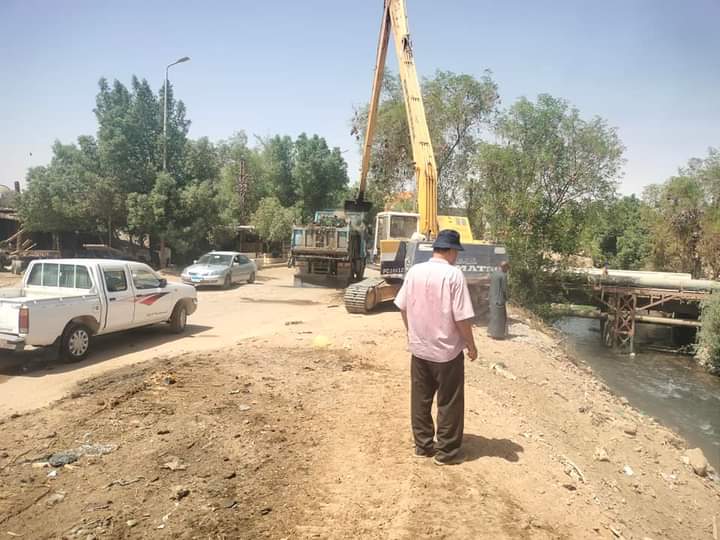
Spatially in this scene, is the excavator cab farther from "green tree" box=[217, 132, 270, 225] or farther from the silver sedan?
"green tree" box=[217, 132, 270, 225]

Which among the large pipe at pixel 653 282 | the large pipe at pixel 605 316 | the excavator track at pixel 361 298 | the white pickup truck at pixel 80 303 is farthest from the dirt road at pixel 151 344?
the large pipe at pixel 653 282

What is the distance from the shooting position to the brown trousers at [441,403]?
4262 mm

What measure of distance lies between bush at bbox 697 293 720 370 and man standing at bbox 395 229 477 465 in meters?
20.5

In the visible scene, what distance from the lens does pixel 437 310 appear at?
4.23 metres

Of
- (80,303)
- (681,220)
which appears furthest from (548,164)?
(80,303)

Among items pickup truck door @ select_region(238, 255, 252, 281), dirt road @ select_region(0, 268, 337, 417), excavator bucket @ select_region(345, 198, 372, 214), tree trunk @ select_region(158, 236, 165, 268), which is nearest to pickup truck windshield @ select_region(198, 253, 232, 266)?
pickup truck door @ select_region(238, 255, 252, 281)

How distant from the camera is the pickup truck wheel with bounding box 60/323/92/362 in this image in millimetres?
8250

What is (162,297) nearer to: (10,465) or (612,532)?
(10,465)

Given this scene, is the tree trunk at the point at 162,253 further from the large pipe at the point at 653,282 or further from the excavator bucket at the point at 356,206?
the large pipe at the point at 653,282

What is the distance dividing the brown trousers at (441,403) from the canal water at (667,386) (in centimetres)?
921

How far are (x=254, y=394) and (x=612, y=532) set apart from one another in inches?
153

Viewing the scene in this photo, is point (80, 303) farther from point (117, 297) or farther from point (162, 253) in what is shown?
point (162, 253)

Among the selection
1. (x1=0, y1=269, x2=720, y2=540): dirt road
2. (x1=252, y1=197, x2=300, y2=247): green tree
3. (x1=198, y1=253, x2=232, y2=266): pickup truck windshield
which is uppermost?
(x1=252, y1=197, x2=300, y2=247): green tree

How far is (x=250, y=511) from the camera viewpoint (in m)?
3.53
